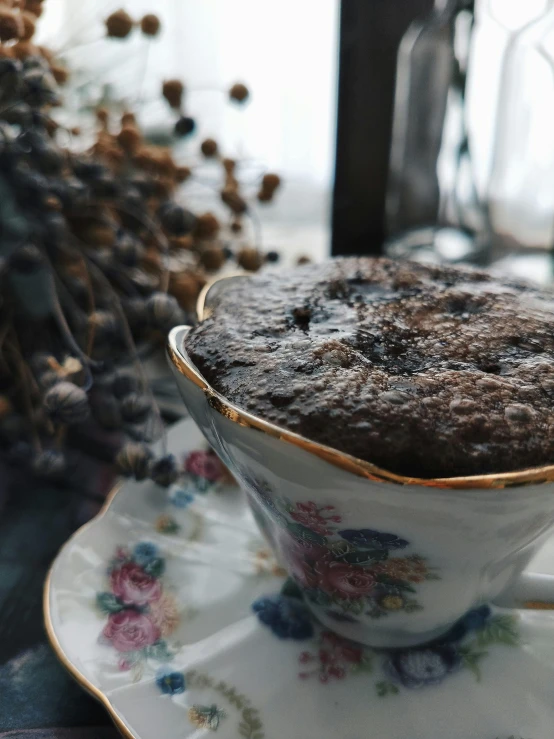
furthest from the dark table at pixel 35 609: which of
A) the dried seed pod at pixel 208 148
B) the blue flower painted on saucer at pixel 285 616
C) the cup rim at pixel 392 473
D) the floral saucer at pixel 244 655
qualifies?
the dried seed pod at pixel 208 148

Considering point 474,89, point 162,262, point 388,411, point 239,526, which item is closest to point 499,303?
point 388,411

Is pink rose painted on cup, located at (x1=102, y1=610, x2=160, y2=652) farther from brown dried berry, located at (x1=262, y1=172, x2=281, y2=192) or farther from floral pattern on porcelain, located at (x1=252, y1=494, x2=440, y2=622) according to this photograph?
brown dried berry, located at (x1=262, y1=172, x2=281, y2=192)

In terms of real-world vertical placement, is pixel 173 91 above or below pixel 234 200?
above

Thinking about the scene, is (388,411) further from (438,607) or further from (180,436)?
(180,436)

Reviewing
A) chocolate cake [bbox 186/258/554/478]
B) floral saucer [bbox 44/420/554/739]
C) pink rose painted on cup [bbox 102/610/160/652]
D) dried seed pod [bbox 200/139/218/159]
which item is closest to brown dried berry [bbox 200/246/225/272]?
dried seed pod [bbox 200/139/218/159]

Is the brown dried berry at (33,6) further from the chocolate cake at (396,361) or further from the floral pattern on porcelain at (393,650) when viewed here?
the floral pattern on porcelain at (393,650)

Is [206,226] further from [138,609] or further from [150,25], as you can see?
[138,609]

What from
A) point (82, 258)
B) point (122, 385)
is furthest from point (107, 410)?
point (82, 258)
